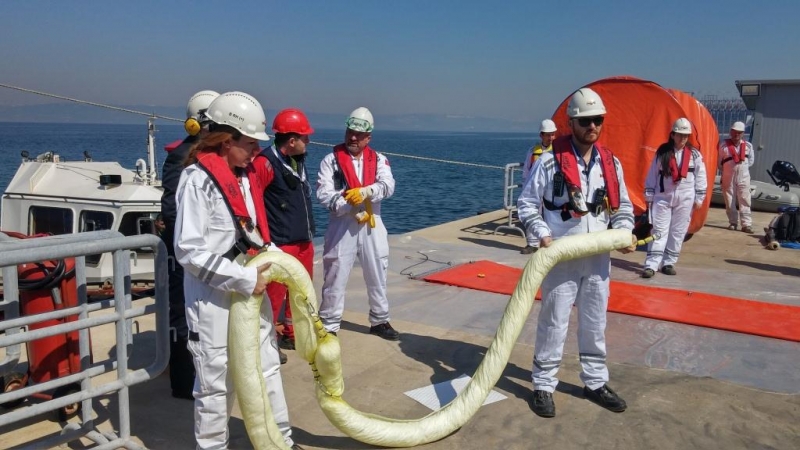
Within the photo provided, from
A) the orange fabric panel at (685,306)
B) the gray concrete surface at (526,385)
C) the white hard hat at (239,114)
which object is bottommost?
the gray concrete surface at (526,385)

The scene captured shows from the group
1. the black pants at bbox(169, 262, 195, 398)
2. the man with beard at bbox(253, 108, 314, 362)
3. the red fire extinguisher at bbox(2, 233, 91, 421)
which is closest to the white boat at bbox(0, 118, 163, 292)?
the man with beard at bbox(253, 108, 314, 362)

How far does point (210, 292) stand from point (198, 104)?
74.2 inches

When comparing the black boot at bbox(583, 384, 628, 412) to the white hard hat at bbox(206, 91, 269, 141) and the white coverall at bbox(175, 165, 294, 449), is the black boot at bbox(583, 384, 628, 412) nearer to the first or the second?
the white coverall at bbox(175, 165, 294, 449)

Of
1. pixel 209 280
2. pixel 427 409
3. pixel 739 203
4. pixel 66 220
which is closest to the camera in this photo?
pixel 209 280

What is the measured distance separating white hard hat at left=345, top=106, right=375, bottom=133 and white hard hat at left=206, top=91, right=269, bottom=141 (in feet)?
7.64

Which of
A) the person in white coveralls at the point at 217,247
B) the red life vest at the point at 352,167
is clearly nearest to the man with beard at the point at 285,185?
the red life vest at the point at 352,167

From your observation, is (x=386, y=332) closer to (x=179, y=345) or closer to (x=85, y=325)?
(x=179, y=345)

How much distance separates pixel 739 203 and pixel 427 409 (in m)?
10.1

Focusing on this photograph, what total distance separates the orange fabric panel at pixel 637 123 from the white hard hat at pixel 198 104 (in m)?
7.89

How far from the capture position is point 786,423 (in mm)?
4270

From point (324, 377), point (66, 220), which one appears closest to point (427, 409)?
point (324, 377)

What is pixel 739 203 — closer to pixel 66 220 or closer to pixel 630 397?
pixel 630 397

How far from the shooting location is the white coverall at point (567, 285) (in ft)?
14.8

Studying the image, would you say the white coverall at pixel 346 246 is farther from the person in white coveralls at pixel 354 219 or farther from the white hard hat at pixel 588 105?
the white hard hat at pixel 588 105
